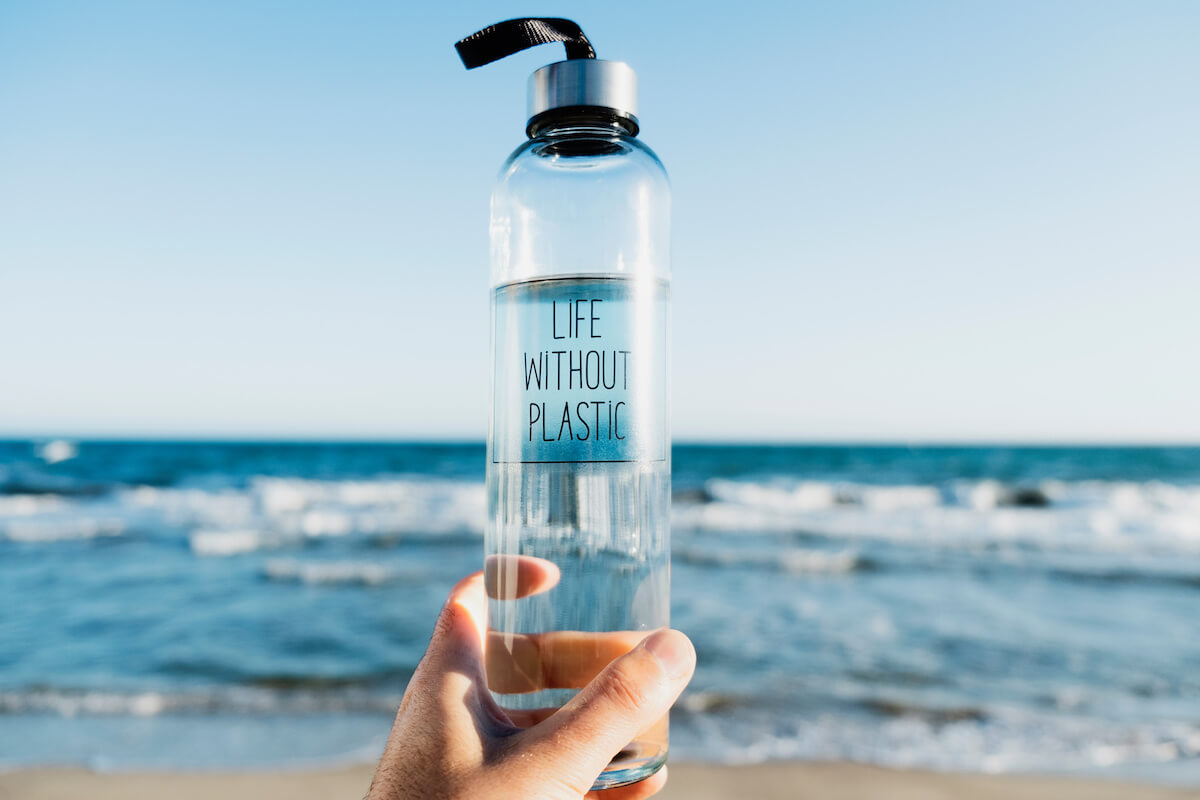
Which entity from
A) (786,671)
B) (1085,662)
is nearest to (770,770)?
(786,671)

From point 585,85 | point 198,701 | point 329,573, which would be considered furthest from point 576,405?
point 329,573

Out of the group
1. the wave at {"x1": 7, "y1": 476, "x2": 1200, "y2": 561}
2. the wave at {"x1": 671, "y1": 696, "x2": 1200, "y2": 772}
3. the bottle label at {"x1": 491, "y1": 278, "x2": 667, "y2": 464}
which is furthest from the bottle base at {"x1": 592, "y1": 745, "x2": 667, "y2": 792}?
the wave at {"x1": 7, "y1": 476, "x2": 1200, "y2": 561}

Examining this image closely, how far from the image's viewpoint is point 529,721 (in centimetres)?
132

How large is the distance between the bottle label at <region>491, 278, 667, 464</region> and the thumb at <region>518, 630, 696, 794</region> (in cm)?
31

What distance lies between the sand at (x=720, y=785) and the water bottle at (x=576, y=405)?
270 cm

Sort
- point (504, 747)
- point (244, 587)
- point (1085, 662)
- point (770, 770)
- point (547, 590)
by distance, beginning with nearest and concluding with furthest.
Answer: point (504, 747) < point (547, 590) < point (770, 770) < point (1085, 662) < point (244, 587)

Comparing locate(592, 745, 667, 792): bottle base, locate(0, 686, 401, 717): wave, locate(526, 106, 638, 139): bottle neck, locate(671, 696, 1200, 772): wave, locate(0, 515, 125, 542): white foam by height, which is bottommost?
locate(0, 686, 401, 717): wave

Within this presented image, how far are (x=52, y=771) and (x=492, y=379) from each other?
3985mm

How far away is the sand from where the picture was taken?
3652 millimetres

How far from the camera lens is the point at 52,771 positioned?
3.92 m

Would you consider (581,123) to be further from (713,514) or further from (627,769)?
(713,514)

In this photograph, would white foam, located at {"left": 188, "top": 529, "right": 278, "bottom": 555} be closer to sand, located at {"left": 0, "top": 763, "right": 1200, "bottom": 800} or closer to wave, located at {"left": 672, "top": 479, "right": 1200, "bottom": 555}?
wave, located at {"left": 672, "top": 479, "right": 1200, "bottom": 555}

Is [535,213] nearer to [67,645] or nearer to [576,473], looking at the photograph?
[576,473]

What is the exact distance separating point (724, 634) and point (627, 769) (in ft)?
16.1
